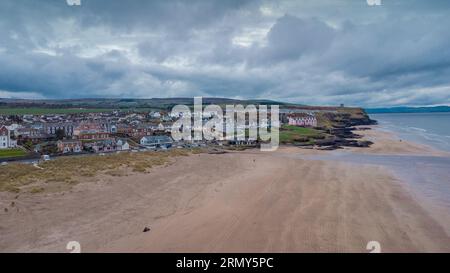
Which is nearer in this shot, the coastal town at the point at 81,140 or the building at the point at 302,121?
the coastal town at the point at 81,140

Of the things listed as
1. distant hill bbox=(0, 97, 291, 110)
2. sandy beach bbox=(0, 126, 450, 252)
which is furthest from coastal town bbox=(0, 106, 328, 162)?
distant hill bbox=(0, 97, 291, 110)

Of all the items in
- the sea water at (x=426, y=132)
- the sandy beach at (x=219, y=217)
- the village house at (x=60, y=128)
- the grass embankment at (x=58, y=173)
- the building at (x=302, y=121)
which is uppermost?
the building at (x=302, y=121)

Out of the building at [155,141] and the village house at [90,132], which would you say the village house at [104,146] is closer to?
the building at [155,141]

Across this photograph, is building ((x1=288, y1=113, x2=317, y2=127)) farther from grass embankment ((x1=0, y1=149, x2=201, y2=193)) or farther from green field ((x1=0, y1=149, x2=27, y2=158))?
grass embankment ((x1=0, y1=149, x2=201, y2=193))

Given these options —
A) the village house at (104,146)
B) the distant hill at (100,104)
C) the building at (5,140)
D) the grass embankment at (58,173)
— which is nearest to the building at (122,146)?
the village house at (104,146)

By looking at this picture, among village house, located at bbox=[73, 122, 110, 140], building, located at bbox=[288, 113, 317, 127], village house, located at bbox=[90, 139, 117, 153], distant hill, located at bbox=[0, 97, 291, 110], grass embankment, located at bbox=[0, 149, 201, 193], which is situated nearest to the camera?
grass embankment, located at bbox=[0, 149, 201, 193]

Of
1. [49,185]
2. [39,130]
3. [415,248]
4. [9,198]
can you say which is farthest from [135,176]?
[39,130]

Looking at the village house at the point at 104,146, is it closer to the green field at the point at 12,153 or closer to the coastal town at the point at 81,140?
the coastal town at the point at 81,140

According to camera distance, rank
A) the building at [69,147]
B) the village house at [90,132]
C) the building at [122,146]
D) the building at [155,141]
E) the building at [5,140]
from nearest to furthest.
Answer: the building at [69,147] → the building at [5,140] → the building at [122,146] → the building at [155,141] → the village house at [90,132]

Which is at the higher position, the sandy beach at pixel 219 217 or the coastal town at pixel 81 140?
the coastal town at pixel 81 140

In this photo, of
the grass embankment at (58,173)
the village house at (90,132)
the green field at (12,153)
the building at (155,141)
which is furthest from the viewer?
the village house at (90,132)
